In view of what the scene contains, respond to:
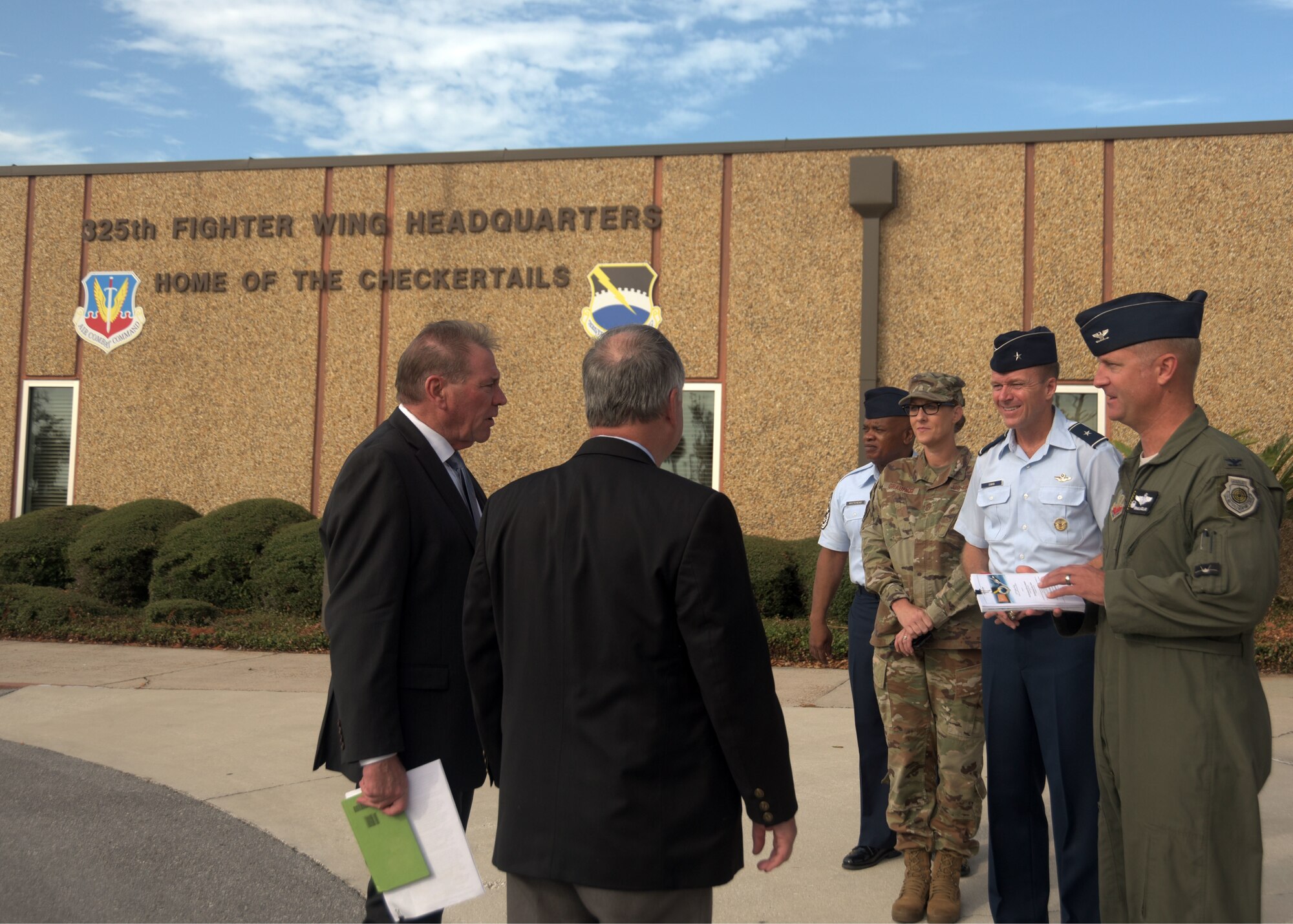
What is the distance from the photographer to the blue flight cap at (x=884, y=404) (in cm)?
515

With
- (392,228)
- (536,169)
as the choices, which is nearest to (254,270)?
(392,228)

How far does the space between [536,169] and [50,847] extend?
9559 millimetres

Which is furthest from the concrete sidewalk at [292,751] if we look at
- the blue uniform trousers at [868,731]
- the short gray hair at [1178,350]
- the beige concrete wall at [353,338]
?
the beige concrete wall at [353,338]

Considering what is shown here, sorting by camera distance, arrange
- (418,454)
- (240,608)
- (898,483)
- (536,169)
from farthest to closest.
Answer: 1. (536,169)
2. (240,608)
3. (898,483)
4. (418,454)

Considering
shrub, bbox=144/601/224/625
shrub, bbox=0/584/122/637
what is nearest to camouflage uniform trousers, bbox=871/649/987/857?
shrub, bbox=144/601/224/625

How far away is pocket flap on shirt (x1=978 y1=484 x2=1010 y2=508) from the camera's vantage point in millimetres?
3969

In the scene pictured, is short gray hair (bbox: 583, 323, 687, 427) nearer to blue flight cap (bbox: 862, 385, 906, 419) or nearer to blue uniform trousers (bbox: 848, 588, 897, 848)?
blue uniform trousers (bbox: 848, 588, 897, 848)

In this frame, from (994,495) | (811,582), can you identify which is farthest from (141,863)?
(811,582)

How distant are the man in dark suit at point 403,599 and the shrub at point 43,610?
8.90m

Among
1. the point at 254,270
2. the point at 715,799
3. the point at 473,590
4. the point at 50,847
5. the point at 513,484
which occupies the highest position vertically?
the point at 254,270

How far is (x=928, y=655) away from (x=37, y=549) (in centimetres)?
1146

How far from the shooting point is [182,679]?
8.63 metres

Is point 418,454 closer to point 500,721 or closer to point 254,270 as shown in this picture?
point 500,721

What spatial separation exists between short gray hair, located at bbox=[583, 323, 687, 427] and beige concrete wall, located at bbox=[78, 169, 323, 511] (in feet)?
37.5
